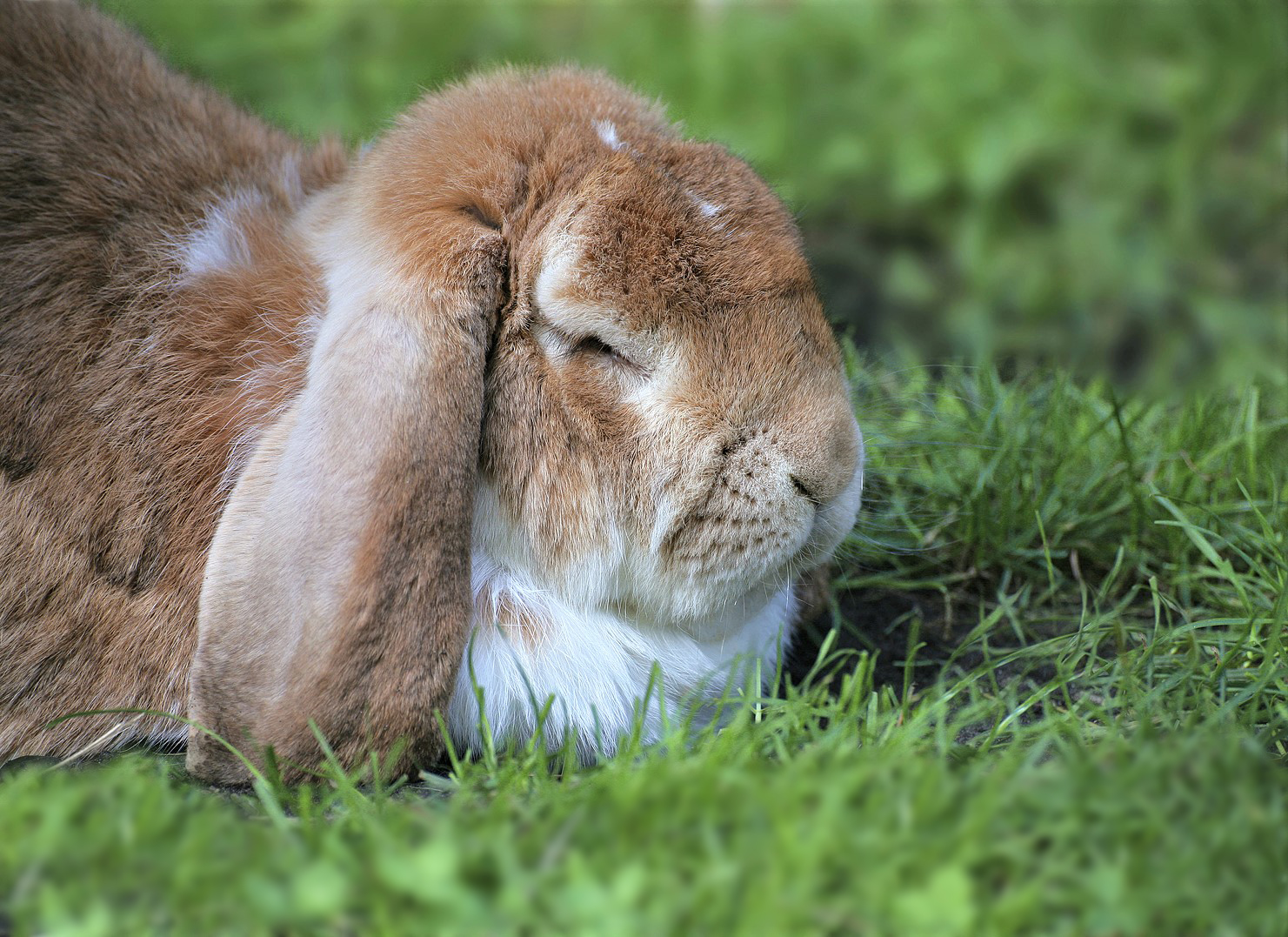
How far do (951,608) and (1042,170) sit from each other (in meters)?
3.18

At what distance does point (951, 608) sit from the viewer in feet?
10.0

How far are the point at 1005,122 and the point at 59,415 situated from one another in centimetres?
449

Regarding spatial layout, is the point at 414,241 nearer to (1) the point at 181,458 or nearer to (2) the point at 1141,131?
(1) the point at 181,458

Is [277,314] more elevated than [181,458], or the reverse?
[277,314]

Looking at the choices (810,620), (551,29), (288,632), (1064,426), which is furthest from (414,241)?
(551,29)

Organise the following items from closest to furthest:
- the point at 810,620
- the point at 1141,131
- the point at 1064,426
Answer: the point at 810,620 < the point at 1064,426 < the point at 1141,131

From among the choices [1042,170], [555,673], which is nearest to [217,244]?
[555,673]

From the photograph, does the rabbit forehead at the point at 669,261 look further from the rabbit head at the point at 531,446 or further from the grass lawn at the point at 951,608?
the grass lawn at the point at 951,608

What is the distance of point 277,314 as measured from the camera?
2449 mm

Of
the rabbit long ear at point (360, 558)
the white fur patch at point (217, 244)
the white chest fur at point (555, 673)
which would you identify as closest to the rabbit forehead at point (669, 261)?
the rabbit long ear at point (360, 558)

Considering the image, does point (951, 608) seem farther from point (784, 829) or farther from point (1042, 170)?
point (1042, 170)

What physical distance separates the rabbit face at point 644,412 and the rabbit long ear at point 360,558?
13 cm

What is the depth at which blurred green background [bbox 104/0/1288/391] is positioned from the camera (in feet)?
17.7

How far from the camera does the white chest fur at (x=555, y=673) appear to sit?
89.4 inches
